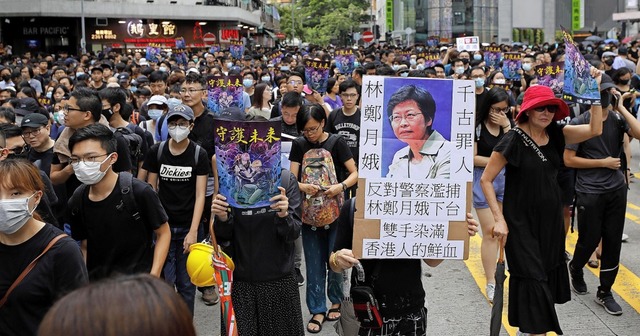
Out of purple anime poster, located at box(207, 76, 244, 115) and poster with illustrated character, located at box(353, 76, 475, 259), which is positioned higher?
purple anime poster, located at box(207, 76, 244, 115)

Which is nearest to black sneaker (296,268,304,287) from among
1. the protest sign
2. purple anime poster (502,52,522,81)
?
purple anime poster (502,52,522,81)

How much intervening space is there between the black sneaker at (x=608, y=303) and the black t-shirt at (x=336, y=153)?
7.99 feet

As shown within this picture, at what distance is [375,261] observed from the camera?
424 centimetres

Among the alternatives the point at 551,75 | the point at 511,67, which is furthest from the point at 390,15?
the point at 551,75

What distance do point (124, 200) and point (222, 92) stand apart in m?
4.76

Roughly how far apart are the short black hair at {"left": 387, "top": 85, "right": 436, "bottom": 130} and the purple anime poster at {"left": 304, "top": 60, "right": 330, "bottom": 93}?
6.47m

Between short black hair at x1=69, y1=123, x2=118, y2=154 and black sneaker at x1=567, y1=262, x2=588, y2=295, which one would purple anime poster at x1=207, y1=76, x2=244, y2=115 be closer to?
black sneaker at x1=567, y1=262, x2=588, y2=295

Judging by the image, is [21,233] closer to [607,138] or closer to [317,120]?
[317,120]

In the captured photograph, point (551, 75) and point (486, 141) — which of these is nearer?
point (486, 141)

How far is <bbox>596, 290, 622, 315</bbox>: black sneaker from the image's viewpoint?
6262 mm

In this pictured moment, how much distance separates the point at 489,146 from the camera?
663 cm

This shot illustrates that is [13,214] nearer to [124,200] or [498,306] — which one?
[124,200]

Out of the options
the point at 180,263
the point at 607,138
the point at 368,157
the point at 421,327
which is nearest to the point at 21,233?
the point at 368,157

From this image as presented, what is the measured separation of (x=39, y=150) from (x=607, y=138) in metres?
4.75
